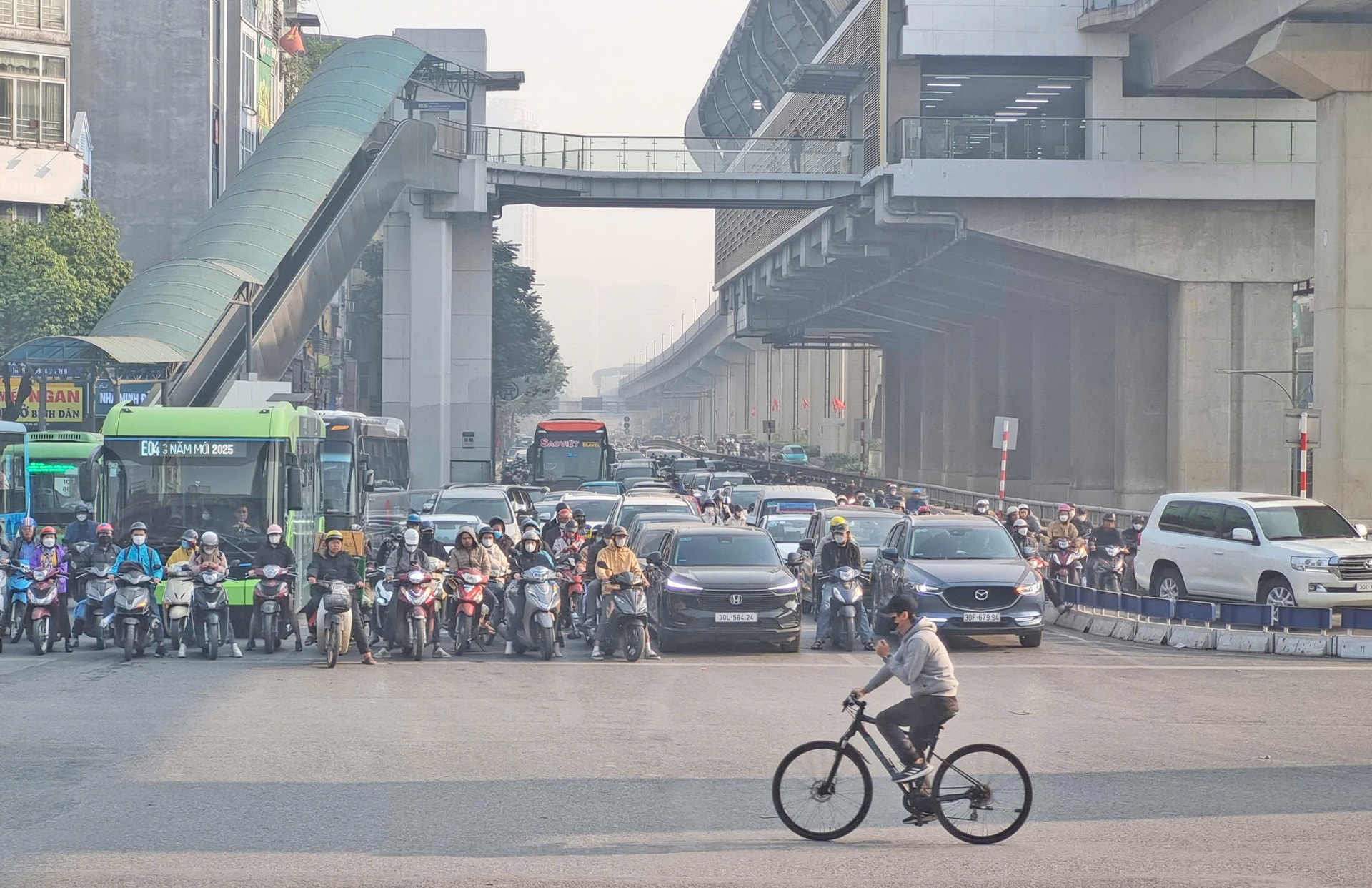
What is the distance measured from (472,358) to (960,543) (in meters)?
39.0

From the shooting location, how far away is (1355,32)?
3409 cm

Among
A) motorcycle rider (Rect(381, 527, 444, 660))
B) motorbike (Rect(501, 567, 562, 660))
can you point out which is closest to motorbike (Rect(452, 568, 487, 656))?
motorcycle rider (Rect(381, 527, 444, 660))

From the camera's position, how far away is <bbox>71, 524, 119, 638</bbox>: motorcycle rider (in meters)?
19.0

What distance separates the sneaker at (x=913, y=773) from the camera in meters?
9.12

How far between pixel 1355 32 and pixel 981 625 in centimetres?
2003

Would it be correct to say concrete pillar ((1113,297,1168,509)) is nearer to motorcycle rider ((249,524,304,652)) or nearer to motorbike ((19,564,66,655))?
motorcycle rider ((249,524,304,652))

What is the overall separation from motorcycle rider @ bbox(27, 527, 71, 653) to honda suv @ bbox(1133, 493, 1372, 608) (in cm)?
1438

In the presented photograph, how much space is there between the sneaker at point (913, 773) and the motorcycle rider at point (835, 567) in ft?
37.4

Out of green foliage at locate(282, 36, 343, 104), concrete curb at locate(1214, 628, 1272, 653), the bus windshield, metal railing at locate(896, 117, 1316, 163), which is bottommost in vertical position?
concrete curb at locate(1214, 628, 1272, 653)

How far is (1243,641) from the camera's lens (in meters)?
20.6

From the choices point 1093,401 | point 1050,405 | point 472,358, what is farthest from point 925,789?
point 1050,405

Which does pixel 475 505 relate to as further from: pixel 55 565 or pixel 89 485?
pixel 55 565

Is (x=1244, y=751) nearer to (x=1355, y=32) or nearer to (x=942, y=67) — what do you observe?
(x=1355, y=32)

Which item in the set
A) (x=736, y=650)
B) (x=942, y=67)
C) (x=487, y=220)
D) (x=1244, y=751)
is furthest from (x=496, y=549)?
(x=487, y=220)
